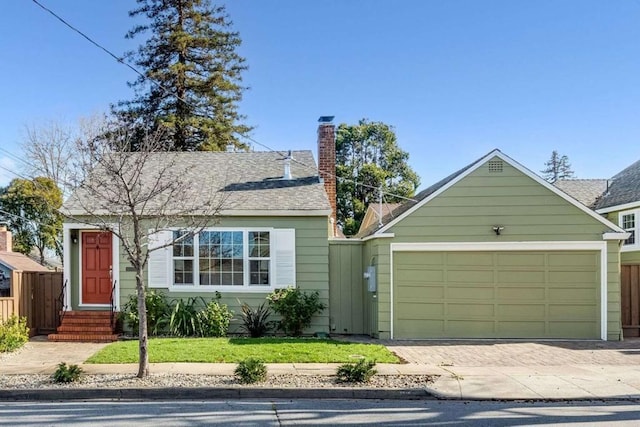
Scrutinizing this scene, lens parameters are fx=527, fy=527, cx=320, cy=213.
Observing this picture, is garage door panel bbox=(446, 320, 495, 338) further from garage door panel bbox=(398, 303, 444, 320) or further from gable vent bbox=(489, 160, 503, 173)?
gable vent bbox=(489, 160, 503, 173)

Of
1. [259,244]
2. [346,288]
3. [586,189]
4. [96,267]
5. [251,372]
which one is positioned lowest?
[251,372]

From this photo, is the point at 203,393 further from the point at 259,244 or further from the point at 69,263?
the point at 69,263

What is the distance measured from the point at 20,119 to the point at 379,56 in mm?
17610

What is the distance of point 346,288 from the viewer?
1362 centimetres

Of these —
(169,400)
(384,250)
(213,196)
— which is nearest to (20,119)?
(213,196)

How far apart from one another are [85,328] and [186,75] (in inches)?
824

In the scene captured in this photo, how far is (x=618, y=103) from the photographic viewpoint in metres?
17.3

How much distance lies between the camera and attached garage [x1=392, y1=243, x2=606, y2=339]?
12156 mm

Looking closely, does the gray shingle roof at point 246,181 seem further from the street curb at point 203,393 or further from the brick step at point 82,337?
the street curb at point 203,393

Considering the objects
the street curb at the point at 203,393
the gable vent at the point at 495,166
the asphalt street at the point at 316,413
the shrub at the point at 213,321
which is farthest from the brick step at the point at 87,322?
the gable vent at the point at 495,166

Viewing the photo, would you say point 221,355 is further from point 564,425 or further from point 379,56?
point 379,56

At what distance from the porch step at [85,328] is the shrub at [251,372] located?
5.77m

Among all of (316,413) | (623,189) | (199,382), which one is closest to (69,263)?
(199,382)

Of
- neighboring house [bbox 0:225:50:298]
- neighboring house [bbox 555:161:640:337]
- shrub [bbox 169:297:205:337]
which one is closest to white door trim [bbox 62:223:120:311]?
neighboring house [bbox 0:225:50:298]
